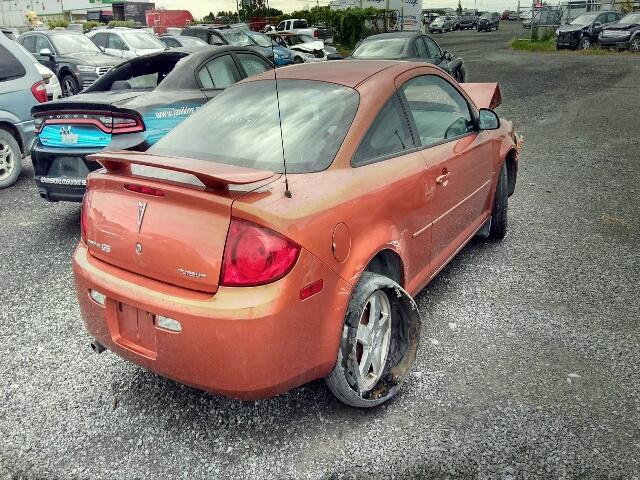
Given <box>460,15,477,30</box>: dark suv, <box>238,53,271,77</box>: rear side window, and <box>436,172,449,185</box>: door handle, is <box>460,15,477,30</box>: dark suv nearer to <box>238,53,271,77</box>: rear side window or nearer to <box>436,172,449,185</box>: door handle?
<box>238,53,271,77</box>: rear side window

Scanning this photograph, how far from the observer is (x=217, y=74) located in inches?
259

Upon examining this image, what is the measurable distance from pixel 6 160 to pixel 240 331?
6.37m

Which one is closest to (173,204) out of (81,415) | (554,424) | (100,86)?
(81,415)

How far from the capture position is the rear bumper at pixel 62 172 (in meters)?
5.18

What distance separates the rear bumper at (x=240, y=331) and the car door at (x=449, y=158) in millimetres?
1260

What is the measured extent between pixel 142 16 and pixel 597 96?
55.4 meters

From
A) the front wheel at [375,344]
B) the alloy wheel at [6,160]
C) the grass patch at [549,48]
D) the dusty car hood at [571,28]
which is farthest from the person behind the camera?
the dusty car hood at [571,28]

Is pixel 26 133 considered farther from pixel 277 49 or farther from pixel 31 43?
pixel 277 49

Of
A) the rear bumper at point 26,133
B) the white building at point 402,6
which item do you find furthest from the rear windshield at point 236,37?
the white building at point 402,6

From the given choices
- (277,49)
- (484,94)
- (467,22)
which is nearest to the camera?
(484,94)

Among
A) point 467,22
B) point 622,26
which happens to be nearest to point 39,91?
point 622,26

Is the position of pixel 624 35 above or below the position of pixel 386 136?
above

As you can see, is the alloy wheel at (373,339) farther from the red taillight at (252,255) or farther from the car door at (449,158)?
the car door at (449,158)

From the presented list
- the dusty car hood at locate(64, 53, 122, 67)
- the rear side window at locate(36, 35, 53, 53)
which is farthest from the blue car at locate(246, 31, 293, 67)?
the rear side window at locate(36, 35, 53, 53)
